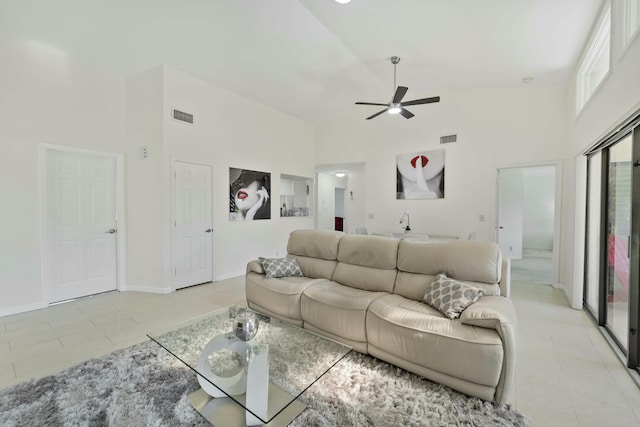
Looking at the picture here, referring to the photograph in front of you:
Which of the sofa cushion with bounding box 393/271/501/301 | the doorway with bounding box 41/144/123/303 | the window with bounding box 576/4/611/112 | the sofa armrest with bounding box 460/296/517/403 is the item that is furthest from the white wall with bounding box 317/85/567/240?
the doorway with bounding box 41/144/123/303

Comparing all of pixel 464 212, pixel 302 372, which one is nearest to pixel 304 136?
pixel 464 212

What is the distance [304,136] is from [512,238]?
5.38 meters

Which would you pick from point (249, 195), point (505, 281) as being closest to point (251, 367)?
point (505, 281)

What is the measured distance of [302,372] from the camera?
169 centimetres

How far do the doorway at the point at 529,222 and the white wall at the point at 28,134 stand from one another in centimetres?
663

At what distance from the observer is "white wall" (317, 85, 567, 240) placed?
468 cm

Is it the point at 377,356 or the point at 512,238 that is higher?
the point at 512,238

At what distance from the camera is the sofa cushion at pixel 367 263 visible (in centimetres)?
289

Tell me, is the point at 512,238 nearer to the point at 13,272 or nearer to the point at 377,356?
the point at 377,356

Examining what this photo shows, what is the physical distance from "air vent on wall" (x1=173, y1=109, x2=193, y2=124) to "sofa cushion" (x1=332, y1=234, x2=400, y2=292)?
3055mm

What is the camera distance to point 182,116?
431cm

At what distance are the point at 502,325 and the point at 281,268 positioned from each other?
84.5 inches

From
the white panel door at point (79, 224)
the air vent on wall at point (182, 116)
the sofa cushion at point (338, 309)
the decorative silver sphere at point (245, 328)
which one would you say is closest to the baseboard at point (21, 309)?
the white panel door at point (79, 224)

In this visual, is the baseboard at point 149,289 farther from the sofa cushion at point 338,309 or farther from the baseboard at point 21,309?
the sofa cushion at point 338,309
